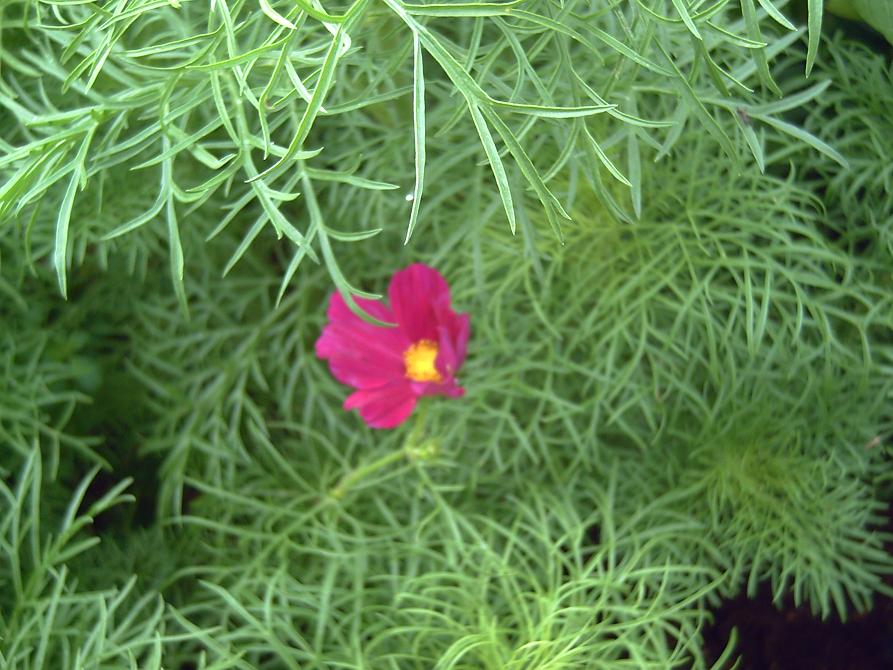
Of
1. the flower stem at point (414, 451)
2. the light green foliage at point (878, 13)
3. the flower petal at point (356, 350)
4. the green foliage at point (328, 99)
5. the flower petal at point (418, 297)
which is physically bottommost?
the flower stem at point (414, 451)

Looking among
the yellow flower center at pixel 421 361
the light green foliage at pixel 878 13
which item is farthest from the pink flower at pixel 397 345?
the light green foliage at pixel 878 13

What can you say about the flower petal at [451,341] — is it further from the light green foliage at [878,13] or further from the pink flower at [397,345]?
the light green foliage at [878,13]

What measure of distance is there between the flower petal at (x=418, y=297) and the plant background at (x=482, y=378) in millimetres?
Result: 39

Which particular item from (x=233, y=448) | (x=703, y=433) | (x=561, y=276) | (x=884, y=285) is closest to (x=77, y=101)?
(x=233, y=448)

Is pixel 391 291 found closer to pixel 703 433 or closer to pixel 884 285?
pixel 703 433

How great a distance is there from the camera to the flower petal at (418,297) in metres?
0.83

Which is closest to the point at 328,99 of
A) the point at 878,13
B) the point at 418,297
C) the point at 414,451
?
the point at 418,297

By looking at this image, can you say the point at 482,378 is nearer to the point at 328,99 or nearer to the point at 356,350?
the point at 356,350

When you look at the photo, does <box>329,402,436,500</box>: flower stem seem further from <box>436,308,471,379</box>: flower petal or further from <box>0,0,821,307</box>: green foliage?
<box>0,0,821,307</box>: green foliage

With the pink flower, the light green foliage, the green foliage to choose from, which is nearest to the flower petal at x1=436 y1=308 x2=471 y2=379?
the pink flower

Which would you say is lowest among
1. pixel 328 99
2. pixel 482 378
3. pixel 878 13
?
pixel 482 378

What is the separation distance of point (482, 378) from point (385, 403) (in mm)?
121

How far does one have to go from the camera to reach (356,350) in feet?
2.79

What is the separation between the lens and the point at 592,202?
2.92 ft
